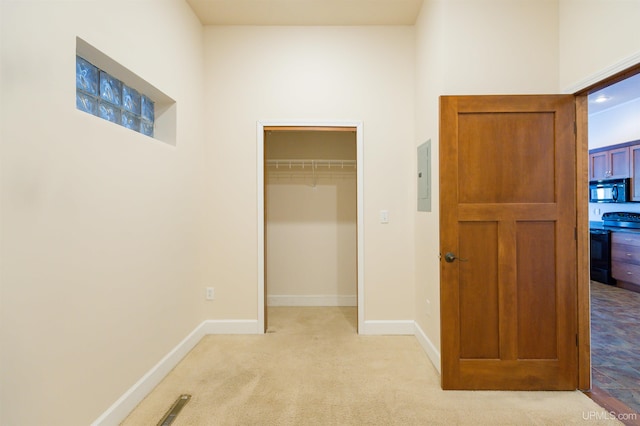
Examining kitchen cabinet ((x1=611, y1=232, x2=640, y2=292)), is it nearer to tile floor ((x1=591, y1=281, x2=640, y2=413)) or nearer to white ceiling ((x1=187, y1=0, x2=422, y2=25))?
tile floor ((x1=591, y1=281, x2=640, y2=413))

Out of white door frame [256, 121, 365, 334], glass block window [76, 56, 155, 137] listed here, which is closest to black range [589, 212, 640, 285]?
white door frame [256, 121, 365, 334]

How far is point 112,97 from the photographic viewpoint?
192 cm

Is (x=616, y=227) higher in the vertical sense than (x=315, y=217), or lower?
lower

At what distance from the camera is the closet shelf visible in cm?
386

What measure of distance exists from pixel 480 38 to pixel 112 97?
2594 millimetres

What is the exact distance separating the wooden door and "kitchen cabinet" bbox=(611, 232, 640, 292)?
3.54 m

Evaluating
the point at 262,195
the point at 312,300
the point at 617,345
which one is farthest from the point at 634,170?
the point at 262,195

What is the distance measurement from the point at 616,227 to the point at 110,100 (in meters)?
6.77

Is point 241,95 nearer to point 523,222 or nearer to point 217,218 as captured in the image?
point 217,218

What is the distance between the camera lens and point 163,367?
2205 mm

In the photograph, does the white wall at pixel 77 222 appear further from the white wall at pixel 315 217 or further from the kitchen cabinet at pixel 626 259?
the kitchen cabinet at pixel 626 259

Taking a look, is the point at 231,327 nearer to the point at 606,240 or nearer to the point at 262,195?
the point at 262,195

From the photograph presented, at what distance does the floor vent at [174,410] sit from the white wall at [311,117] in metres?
1.04

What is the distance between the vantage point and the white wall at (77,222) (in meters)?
1.18
